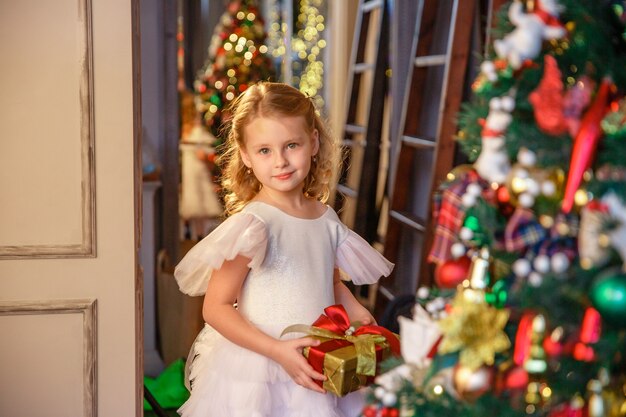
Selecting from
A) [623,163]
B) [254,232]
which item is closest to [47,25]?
[254,232]

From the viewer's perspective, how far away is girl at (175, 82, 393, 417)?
2088mm

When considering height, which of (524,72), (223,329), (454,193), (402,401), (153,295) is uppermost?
(524,72)

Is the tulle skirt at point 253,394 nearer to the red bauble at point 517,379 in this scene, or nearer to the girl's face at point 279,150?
the girl's face at point 279,150

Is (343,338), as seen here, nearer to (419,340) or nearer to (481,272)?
(419,340)

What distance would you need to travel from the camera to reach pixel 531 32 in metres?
1.34

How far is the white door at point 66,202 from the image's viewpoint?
250cm

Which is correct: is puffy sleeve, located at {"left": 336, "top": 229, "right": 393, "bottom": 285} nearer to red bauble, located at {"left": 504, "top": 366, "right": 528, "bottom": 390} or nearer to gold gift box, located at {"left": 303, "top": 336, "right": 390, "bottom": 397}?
gold gift box, located at {"left": 303, "top": 336, "right": 390, "bottom": 397}

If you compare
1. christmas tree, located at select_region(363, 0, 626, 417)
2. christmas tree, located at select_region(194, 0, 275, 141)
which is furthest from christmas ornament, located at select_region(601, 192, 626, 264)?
christmas tree, located at select_region(194, 0, 275, 141)

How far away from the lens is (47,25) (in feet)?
8.17

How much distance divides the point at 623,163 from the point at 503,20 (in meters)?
0.32

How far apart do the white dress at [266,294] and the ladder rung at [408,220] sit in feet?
5.86

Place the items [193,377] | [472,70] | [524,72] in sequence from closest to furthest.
Answer: [524,72] < [193,377] < [472,70]

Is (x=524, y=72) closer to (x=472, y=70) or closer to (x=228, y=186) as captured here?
(x=228, y=186)

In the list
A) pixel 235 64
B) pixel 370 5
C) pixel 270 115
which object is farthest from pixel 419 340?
pixel 235 64
